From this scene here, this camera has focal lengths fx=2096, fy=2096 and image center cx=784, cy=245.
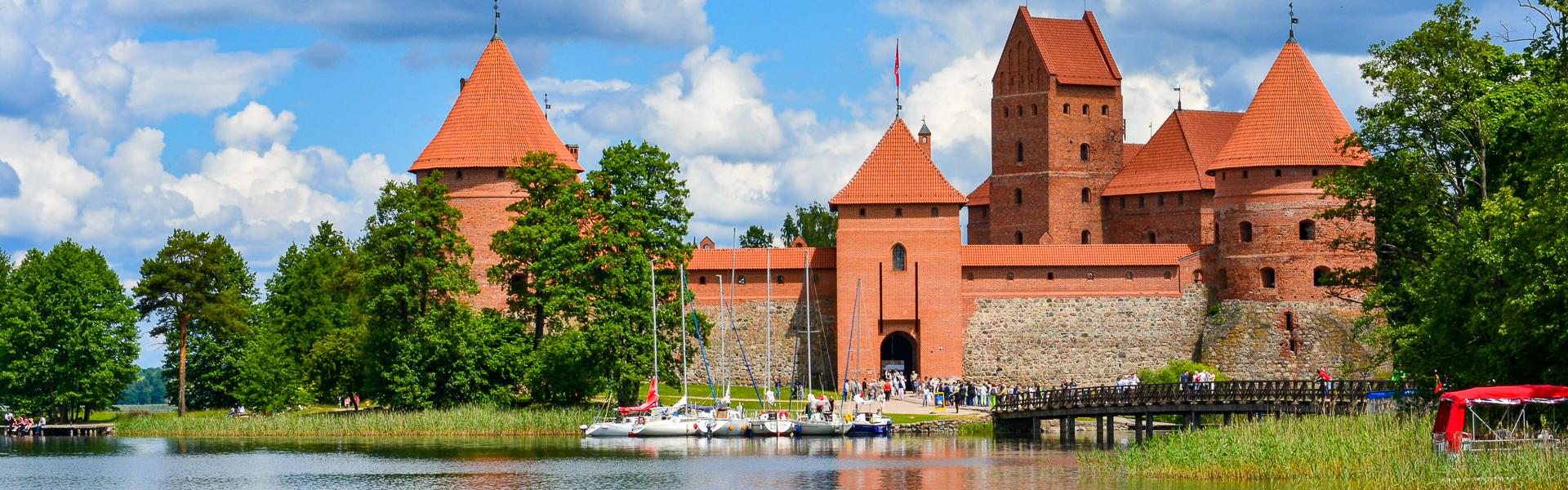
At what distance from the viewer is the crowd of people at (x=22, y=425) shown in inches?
1958

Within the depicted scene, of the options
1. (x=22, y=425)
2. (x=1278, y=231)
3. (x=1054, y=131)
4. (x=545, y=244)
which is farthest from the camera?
(x=1054, y=131)

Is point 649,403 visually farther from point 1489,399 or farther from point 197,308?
point 1489,399

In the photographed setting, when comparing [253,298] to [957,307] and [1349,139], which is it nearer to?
[957,307]

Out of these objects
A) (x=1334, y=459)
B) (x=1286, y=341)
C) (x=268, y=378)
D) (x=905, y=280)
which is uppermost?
(x=905, y=280)

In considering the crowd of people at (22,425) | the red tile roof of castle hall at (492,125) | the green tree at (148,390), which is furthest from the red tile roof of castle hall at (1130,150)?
the green tree at (148,390)

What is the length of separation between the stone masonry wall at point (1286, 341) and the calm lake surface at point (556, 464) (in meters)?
11.8

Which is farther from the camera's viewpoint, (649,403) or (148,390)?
(148,390)

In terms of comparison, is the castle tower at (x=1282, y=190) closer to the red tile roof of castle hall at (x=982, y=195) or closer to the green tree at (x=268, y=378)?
the red tile roof of castle hall at (x=982, y=195)

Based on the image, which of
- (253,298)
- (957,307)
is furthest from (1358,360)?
(253,298)

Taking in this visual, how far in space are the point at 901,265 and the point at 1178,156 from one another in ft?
33.8

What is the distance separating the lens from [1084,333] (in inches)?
2077

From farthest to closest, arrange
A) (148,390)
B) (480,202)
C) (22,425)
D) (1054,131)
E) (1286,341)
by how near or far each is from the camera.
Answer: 1. (148,390)
2. (1054,131)
3. (1286,341)
4. (22,425)
5. (480,202)

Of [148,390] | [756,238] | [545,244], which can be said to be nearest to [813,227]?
[756,238]

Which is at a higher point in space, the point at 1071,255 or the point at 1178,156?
the point at 1178,156
